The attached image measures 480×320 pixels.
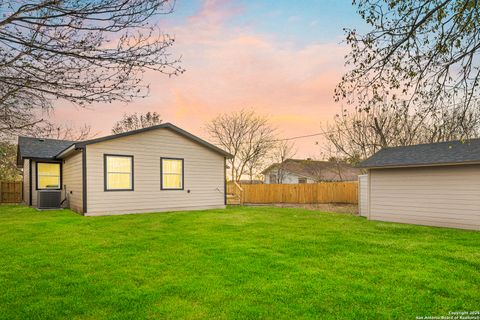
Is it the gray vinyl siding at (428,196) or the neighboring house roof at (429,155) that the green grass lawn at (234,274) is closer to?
the gray vinyl siding at (428,196)

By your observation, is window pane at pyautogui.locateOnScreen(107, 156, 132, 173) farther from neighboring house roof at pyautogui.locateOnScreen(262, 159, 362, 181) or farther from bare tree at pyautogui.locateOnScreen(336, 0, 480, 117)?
neighboring house roof at pyautogui.locateOnScreen(262, 159, 362, 181)

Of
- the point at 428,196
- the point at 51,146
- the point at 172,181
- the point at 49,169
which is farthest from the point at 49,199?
the point at 428,196

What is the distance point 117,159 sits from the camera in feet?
41.3

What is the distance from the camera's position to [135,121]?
31.4 m

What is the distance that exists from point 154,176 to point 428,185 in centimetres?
1016

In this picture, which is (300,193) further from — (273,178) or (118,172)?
(118,172)

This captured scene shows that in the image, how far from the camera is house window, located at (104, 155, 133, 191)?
485 inches

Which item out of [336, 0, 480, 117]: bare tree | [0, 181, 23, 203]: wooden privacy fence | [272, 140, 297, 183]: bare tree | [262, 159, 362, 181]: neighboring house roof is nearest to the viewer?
[336, 0, 480, 117]: bare tree

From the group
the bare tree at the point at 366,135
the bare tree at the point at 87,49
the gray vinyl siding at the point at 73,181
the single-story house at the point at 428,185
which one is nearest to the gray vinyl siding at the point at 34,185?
the gray vinyl siding at the point at 73,181

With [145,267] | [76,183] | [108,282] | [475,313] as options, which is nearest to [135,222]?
[76,183]

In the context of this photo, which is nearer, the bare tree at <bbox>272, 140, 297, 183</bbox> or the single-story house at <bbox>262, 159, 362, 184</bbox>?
the bare tree at <bbox>272, 140, 297, 183</bbox>

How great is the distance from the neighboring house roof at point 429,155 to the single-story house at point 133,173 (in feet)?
22.5

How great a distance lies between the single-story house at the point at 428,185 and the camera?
31.7 ft

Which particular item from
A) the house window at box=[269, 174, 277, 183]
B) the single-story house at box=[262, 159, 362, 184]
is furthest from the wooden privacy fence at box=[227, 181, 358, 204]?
the house window at box=[269, 174, 277, 183]
